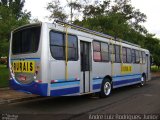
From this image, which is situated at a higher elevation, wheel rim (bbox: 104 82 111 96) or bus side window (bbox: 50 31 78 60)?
bus side window (bbox: 50 31 78 60)

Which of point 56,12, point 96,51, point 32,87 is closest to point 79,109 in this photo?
point 32,87

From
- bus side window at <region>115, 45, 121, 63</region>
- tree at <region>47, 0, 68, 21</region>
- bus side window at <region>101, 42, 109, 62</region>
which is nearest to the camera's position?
bus side window at <region>101, 42, 109, 62</region>

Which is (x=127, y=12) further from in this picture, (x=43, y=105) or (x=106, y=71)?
(x=43, y=105)

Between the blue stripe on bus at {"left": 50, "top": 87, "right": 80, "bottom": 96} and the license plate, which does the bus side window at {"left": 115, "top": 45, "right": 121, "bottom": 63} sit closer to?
the blue stripe on bus at {"left": 50, "top": 87, "right": 80, "bottom": 96}

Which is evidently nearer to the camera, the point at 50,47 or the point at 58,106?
the point at 50,47

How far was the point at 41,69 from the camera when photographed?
9.54 meters

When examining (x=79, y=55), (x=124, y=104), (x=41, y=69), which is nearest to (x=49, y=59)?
(x=41, y=69)

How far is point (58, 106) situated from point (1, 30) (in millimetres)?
9198

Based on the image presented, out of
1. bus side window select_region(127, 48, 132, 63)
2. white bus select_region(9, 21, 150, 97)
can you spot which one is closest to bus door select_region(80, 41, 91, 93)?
white bus select_region(9, 21, 150, 97)

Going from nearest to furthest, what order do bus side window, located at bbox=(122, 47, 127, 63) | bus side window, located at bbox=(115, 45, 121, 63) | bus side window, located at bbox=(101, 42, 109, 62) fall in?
bus side window, located at bbox=(101, 42, 109, 62) → bus side window, located at bbox=(115, 45, 121, 63) → bus side window, located at bbox=(122, 47, 127, 63)

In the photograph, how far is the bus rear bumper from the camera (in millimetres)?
9477

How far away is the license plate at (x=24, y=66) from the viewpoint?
9957mm

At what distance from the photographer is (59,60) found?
10.1 m

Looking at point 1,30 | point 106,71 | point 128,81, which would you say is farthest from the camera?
point 1,30
